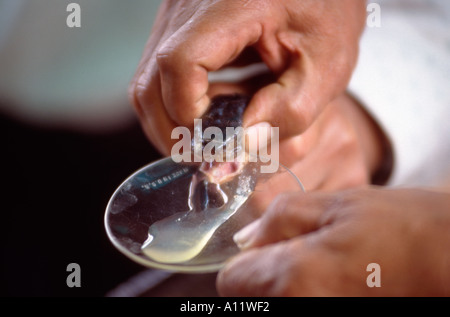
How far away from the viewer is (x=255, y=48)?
57 cm

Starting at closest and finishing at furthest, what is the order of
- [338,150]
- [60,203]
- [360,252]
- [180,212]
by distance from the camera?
1. [360,252]
2. [180,212]
3. [338,150]
4. [60,203]

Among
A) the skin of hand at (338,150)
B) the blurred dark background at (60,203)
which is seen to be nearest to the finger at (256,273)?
the skin of hand at (338,150)

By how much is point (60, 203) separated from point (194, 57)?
2.17ft

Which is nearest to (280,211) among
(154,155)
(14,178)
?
(154,155)

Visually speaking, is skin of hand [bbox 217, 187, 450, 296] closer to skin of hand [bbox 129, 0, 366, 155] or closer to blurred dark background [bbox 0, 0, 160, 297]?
skin of hand [bbox 129, 0, 366, 155]

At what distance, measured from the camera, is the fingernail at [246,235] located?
0.39m

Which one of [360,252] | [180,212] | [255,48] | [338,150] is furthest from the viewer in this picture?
[338,150]

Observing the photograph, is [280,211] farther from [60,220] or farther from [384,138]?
[60,220]

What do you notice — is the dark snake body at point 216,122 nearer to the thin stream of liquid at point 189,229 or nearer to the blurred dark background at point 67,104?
the thin stream of liquid at point 189,229

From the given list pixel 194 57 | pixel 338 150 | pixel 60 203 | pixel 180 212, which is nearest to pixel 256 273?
pixel 180 212

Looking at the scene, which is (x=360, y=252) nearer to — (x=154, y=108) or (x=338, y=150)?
(x=154, y=108)

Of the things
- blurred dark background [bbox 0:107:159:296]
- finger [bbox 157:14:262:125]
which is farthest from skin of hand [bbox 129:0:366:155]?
blurred dark background [bbox 0:107:159:296]

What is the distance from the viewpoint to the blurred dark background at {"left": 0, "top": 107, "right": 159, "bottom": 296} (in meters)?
0.92

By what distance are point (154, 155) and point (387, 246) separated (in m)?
0.77
